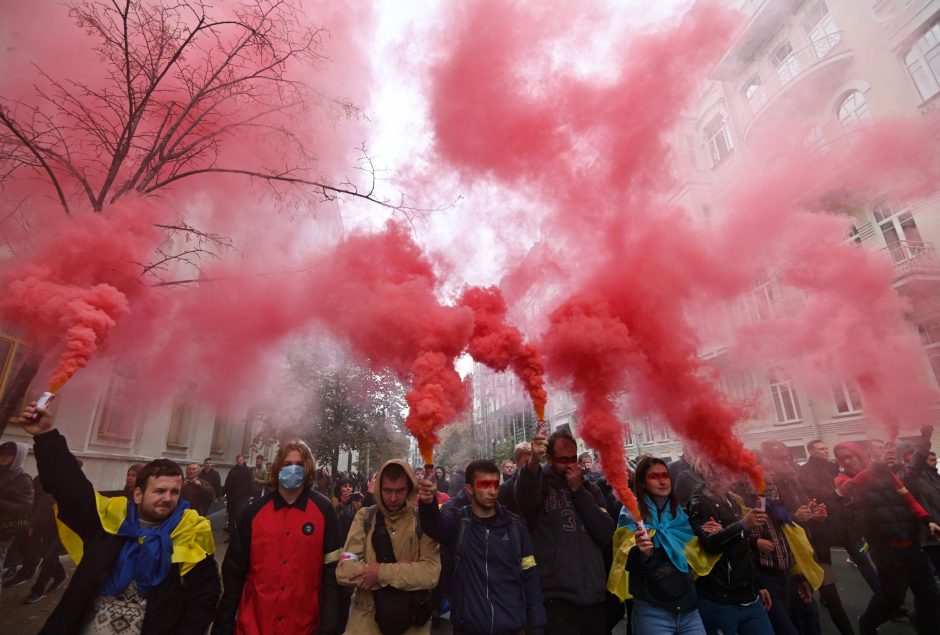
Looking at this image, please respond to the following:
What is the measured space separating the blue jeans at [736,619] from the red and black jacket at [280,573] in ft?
9.70

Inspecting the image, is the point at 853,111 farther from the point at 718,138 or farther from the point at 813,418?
the point at 813,418

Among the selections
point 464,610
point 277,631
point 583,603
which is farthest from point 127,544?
point 583,603

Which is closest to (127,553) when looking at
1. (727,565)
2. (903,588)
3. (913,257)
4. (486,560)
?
(486,560)

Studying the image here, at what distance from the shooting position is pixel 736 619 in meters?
3.80

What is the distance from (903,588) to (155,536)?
7.11 metres

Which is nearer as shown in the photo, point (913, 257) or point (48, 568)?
point (48, 568)

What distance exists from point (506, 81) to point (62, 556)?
1212 cm

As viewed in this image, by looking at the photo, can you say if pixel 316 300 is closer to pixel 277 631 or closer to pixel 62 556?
pixel 277 631

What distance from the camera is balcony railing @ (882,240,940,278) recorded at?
11.9 metres

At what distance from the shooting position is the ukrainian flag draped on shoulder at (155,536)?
2.97 m

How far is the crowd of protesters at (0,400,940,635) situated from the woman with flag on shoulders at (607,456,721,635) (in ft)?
0.04

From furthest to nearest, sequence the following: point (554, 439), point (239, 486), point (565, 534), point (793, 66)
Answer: point (793, 66) < point (239, 486) < point (554, 439) < point (565, 534)

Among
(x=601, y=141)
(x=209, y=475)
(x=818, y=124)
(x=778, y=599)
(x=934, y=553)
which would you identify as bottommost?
(x=778, y=599)

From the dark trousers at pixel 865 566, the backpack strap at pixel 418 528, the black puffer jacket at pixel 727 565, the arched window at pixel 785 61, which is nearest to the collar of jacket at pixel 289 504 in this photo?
the backpack strap at pixel 418 528
